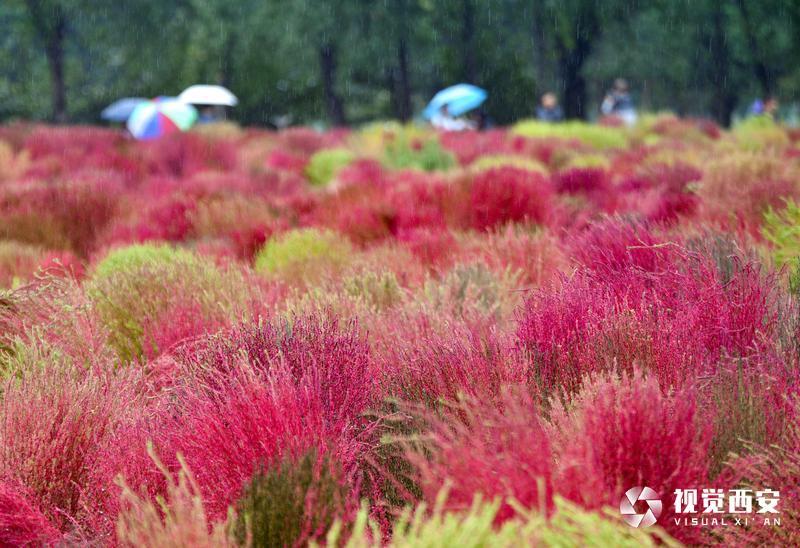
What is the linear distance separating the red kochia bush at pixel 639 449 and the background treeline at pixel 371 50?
25.5 metres

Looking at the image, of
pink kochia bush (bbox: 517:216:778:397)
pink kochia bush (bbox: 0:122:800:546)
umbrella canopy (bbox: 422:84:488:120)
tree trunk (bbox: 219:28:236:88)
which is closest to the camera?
pink kochia bush (bbox: 0:122:800:546)

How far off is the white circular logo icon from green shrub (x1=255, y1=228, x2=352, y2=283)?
322 cm

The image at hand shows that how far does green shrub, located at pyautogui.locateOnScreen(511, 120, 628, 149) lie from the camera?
1644 cm

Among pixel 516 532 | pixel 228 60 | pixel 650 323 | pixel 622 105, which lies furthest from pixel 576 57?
pixel 516 532

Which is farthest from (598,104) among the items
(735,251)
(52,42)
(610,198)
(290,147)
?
(735,251)

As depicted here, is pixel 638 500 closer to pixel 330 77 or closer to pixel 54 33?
pixel 54 33

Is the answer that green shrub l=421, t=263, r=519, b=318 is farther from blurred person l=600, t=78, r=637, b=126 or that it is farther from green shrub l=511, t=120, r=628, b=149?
blurred person l=600, t=78, r=637, b=126

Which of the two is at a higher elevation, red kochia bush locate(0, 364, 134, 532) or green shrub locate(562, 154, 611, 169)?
green shrub locate(562, 154, 611, 169)

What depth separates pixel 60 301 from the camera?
12.6 feet

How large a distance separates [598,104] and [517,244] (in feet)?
181

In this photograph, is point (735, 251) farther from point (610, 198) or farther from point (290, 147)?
point (290, 147)

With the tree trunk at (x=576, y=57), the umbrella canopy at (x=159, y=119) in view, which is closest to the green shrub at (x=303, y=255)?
the umbrella canopy at (x=159, y=119)

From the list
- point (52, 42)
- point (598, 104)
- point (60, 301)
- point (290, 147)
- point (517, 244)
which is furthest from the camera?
point (598, 104)

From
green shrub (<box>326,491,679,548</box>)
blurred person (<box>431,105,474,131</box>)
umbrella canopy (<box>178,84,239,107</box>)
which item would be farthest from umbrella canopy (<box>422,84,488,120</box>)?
green shrub (<box>326,491,679,548</box>)
